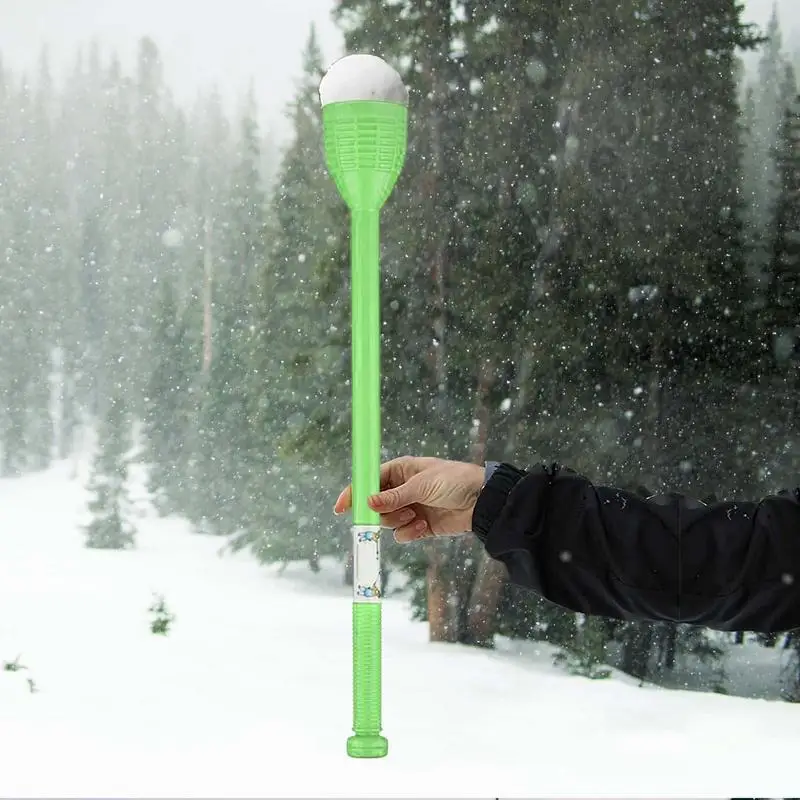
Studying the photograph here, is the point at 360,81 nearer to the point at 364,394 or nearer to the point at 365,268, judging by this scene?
the point at 365,268

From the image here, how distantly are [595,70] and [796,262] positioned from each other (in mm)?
846

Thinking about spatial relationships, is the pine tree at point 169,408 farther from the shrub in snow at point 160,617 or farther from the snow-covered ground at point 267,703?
the shrub in snow at point 160,617

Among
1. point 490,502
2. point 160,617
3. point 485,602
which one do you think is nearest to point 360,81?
point 490,502

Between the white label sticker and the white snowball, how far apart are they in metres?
0.37

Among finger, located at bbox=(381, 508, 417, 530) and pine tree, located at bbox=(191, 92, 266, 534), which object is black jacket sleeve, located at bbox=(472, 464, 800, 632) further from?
pine tree, located at bbox=(191, 92, 266, 534)

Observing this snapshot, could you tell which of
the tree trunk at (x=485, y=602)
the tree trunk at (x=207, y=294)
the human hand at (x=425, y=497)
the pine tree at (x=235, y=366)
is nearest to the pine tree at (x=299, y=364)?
the pine tree at (x=235, y=366)

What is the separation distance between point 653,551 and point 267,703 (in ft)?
7.26

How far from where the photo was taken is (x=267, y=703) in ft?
9.42

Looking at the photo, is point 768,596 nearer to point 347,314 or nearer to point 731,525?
point 731,525

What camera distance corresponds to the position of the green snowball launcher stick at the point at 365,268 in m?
0.90

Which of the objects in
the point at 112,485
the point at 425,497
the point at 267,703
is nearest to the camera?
the point at 425,497

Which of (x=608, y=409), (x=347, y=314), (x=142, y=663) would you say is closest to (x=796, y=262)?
(x=608, y=409)

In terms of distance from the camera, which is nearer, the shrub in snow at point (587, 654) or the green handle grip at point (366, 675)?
the green handle grip at point (366, 675)

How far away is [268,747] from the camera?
254 cm
